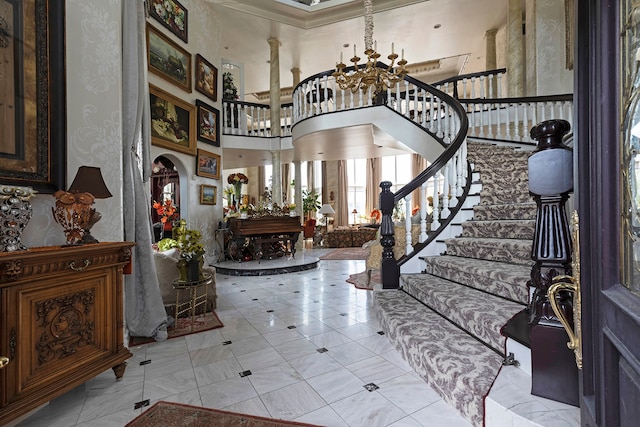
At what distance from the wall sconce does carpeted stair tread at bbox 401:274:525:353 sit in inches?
98.9

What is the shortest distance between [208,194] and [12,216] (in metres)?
4.83

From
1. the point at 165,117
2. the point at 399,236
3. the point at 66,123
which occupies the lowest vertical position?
the point at 399,236

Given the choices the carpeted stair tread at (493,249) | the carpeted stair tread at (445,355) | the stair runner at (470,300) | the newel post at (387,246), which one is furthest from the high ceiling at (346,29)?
the carpeted stair tread at (445,355)

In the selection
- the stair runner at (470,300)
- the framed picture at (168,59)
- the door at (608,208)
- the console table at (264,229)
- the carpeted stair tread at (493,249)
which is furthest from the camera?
the console table at (264,229)

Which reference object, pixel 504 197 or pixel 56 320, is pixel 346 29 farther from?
pixel 56 320

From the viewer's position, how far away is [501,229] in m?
3.05

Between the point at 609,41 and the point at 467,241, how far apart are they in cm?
268

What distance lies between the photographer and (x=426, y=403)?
172 centimetres

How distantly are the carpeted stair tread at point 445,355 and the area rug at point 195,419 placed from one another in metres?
0.78

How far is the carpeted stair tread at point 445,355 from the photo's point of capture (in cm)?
152

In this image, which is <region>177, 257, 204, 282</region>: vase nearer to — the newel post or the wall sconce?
the wall sconce

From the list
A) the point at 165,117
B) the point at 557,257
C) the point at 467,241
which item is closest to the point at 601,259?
the point at 557,257

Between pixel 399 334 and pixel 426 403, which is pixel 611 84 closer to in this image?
pixel 426 403

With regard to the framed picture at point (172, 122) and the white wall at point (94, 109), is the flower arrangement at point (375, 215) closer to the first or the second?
the framed picture at point (172, 122)
